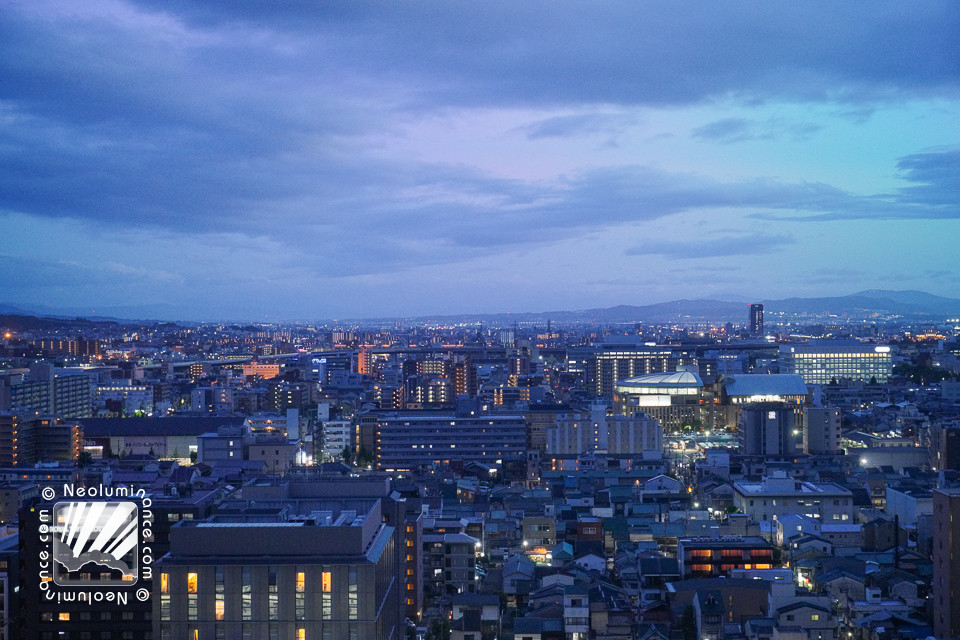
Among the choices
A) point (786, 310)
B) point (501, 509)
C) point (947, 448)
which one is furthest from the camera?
point (786, 310)

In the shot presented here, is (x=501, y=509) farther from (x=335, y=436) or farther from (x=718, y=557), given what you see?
(x=335, y=436)

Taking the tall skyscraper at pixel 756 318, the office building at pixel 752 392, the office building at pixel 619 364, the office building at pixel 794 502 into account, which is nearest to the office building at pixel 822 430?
the office building at pixel 752 392

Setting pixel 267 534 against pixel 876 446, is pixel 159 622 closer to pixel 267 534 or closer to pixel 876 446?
pixel 267 534

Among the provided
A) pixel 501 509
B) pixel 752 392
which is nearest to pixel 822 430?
pixel 752 392

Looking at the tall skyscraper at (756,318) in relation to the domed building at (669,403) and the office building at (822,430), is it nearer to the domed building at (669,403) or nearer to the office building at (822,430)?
the domed building at (669,403)

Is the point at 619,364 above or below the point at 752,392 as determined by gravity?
above

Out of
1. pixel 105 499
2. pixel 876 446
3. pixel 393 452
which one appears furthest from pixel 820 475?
pixel 105 499

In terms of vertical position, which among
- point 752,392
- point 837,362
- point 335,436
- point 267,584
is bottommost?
point 335,436
